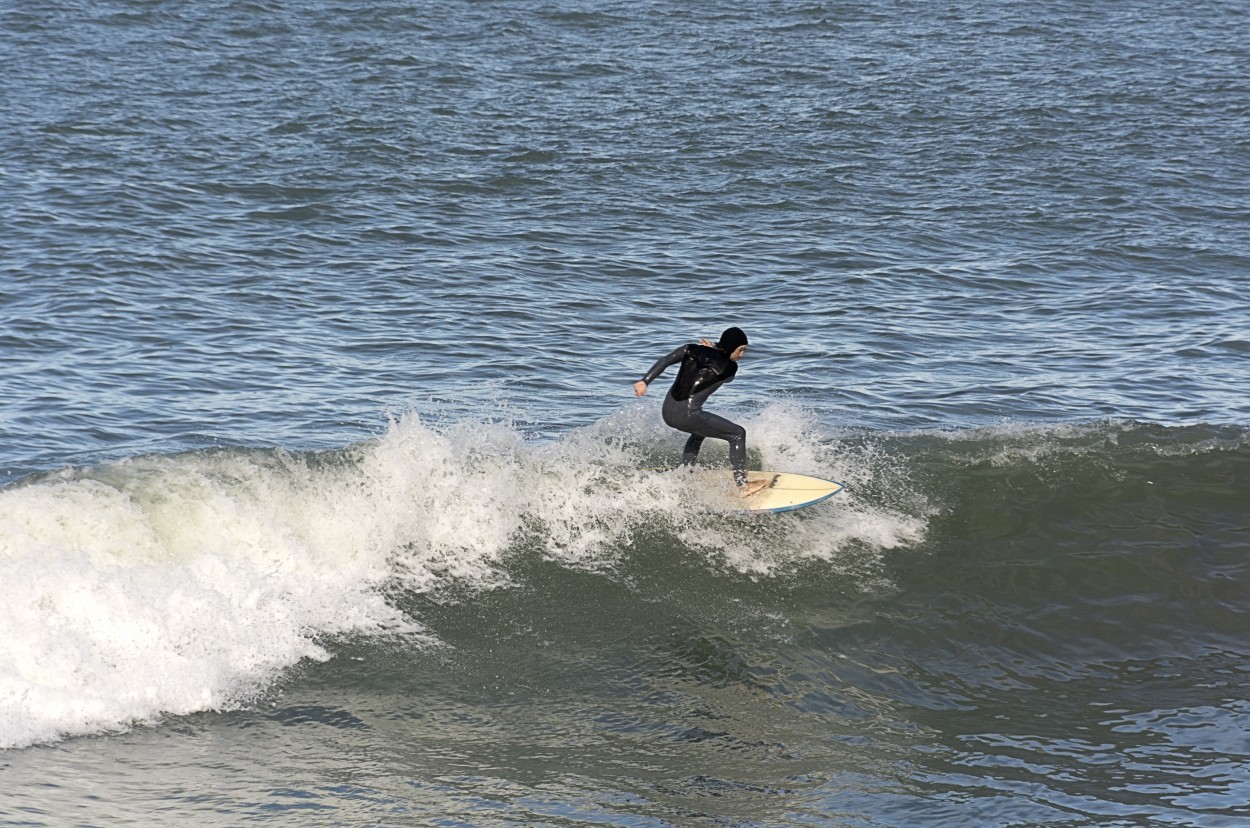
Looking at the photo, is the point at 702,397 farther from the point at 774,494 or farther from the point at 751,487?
the point at 774,494

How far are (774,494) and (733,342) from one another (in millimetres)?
1662

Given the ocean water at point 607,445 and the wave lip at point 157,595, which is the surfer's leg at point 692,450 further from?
the wave lip at point 157,595

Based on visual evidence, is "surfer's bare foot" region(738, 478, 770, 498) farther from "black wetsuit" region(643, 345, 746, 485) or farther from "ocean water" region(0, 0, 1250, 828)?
"ocean water" region(0, 0, 1250, 828)

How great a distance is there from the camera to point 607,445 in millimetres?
14406

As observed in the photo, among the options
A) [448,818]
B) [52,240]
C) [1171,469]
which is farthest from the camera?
[52,240]

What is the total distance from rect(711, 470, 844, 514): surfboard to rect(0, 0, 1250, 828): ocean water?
10.5 inches

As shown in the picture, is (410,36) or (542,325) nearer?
(542,325)

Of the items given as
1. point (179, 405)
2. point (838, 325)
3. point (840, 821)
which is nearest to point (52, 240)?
point (179, 405)

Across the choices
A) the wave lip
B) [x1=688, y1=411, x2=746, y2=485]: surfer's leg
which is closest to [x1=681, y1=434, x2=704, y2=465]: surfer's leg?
[x1=688, y1=411, x2=746, y2=485]: surfer's leg

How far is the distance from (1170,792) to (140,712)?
7136 millimetres

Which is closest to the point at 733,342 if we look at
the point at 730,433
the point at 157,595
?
the point at 730,433

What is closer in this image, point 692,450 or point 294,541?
point 294,541

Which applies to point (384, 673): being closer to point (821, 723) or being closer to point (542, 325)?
point (821, 723)

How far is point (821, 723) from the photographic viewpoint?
32.6 feet
